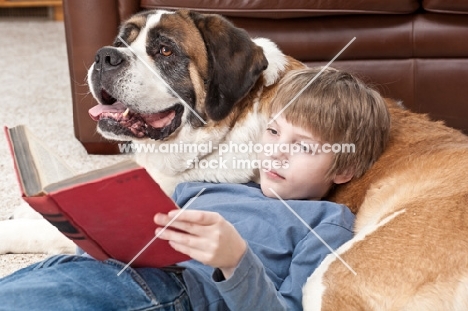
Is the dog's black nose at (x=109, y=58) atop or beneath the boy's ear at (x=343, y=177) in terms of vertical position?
atop

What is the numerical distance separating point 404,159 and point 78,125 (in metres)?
1.29

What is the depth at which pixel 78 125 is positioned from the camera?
2.44 meters

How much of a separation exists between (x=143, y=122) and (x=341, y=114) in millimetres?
488

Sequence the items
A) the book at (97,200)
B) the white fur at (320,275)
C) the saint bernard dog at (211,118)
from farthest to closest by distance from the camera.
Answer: the saint bernard dog at (211,118), the white fur at (320,275), the book at (97,200)

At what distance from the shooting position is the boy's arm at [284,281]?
3.67 ft

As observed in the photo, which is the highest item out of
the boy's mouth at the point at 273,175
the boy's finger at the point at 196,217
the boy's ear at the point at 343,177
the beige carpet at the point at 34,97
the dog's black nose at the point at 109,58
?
the dog's black nose at the point at 109,58

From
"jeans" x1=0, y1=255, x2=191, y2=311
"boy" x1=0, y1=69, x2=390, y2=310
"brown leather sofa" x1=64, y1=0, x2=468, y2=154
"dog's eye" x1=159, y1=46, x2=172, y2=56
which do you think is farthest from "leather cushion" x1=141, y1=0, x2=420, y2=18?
"jeans" x1=0, y1=255, x2=191, y2=311

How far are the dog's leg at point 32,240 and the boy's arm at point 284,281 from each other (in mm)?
638

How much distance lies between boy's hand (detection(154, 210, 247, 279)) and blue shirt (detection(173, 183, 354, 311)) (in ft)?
0.51

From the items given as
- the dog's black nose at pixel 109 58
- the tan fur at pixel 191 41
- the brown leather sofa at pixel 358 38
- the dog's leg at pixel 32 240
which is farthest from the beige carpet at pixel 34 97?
the tan fur at pixel 191 41

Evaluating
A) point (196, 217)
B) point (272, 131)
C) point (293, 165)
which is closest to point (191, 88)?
point (272, 131)

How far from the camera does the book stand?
959mm

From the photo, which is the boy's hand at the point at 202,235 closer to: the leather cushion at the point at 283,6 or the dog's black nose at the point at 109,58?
the dog's black nose at the point at 109,58

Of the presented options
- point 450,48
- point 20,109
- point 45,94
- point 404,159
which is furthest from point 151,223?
point 45,94
